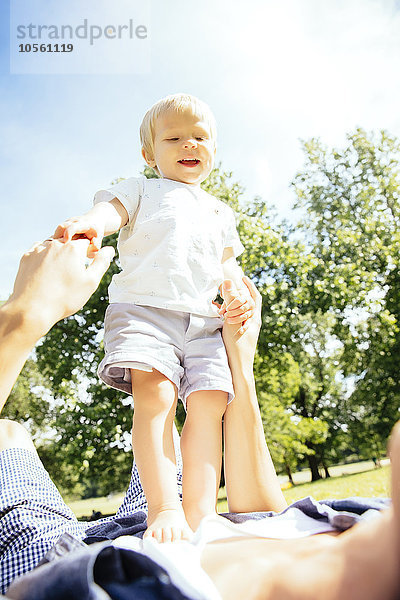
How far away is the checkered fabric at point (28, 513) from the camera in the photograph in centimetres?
157

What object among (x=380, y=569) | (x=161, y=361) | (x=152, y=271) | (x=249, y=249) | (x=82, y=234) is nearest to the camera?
(x=380, y=569)

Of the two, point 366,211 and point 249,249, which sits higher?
point 366,211

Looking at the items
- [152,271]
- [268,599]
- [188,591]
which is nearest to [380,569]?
[268,599]

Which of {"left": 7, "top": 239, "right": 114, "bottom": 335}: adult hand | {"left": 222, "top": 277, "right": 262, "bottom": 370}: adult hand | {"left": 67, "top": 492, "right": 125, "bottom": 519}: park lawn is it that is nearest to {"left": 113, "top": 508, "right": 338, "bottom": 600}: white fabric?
{"left": 7, "top": 239, "right": 114, "bottom": 335}: adult hand

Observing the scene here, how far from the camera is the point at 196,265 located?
2.20m

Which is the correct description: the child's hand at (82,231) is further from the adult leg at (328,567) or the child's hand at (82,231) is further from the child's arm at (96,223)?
the adult leg at (328,567)

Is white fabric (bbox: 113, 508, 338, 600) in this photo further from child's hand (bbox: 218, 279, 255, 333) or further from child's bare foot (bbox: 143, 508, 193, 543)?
child's hand (bbox: 218, 279, 255, 333)

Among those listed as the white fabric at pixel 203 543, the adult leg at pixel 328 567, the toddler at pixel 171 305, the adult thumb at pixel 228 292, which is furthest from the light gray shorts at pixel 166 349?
the adult leg at pixel 328 567

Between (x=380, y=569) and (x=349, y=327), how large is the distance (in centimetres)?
1475

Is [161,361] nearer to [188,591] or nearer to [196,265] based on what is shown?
[196,265]

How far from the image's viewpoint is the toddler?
1.79 meters

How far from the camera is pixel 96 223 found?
6.09 feet

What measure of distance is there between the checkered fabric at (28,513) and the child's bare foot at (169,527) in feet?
1.05

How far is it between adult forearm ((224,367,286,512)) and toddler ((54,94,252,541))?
0.05m
